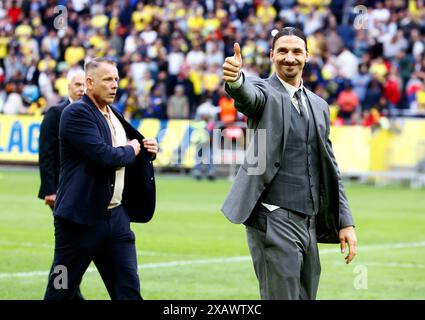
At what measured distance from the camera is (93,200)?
26.6 feet

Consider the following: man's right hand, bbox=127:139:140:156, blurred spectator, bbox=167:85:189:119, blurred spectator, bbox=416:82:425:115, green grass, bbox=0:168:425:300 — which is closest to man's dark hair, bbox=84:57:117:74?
man's right hand, bbox=127:139:140:156

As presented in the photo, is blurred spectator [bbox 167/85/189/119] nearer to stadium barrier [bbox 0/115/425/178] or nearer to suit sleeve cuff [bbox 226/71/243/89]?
stadium barrier [bbox 0/115/425/178]

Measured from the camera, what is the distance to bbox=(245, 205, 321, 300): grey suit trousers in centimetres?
731

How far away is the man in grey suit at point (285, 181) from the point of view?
7.34m

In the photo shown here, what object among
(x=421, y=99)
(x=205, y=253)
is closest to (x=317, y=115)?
(x=205, y=253)

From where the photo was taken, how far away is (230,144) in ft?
90.7

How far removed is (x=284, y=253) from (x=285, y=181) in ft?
1.61

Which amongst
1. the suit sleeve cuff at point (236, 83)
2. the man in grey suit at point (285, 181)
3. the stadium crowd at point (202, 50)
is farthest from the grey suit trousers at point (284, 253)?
the stadium crowd at point (202, 50)

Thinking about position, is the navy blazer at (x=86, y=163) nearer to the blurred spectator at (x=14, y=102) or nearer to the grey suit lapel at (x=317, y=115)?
the grey suit lapel at (x=317, y=115)

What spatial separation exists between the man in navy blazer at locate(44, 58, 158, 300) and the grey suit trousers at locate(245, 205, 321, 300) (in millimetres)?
1155

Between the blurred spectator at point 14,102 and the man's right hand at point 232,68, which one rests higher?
the man's right hand at point 232,68

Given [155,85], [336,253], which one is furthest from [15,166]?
[336,253]

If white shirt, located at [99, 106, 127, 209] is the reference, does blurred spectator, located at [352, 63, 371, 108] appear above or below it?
below

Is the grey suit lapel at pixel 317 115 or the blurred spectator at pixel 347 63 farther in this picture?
the blurred spectator at pixel 347 63
